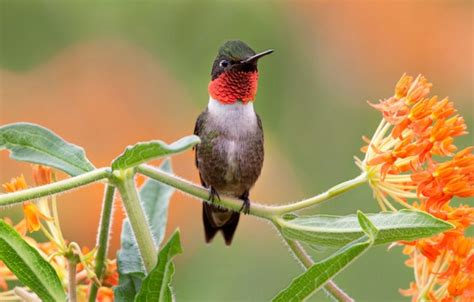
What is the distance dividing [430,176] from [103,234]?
0.73 metres

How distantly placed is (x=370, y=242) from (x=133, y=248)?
24.2 inches

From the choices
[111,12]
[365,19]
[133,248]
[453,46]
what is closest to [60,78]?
[111,12]

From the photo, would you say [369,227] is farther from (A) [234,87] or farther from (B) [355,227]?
(A) [234,87]

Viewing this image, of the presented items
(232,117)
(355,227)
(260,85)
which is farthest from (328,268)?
(260,85)

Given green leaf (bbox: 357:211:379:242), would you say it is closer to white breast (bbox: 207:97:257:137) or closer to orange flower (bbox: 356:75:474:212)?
orange flower (bbox: 356:75:474:212)

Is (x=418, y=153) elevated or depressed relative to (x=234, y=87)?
depressed

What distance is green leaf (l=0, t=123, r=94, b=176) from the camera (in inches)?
71.2

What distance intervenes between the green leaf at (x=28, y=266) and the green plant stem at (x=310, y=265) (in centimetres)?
52

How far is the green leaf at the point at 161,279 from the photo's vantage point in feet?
5.05

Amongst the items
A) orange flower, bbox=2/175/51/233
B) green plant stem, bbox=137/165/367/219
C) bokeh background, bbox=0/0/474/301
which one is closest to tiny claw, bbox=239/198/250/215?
green plant stem, bbox=137/165/367/219

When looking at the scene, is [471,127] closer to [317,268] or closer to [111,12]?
[111,12]

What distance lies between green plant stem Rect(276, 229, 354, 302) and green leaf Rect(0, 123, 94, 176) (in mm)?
474

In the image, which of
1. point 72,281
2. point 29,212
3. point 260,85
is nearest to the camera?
point 72,281

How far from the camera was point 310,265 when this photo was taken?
6.18 ft
